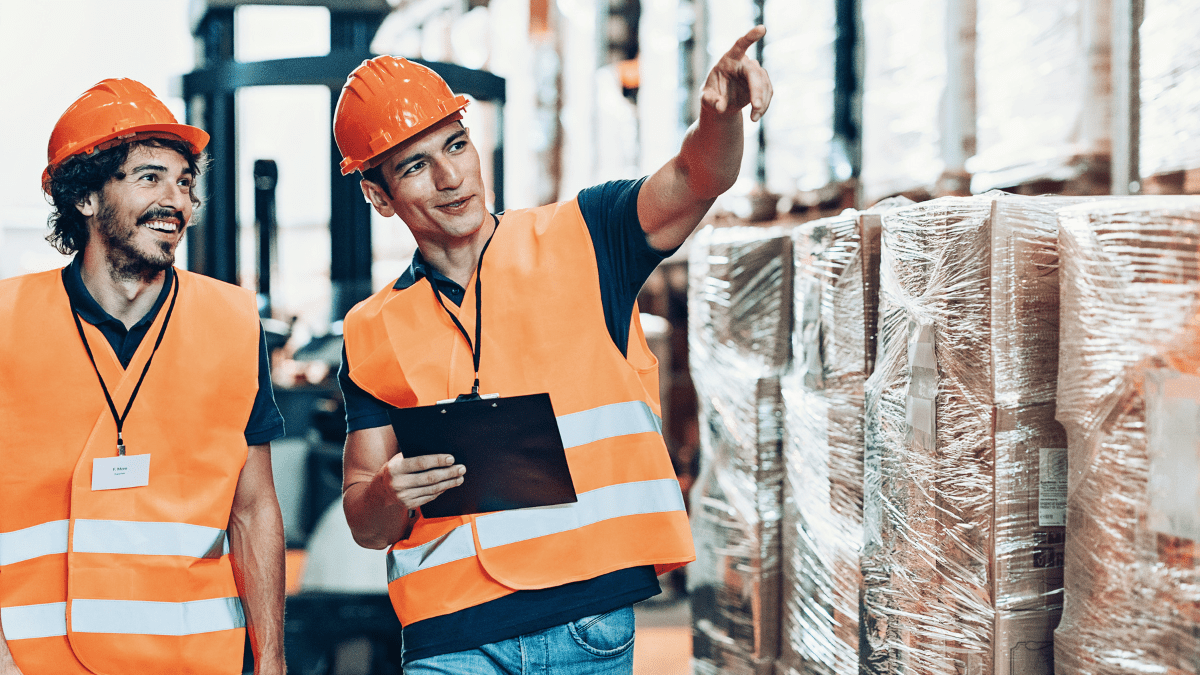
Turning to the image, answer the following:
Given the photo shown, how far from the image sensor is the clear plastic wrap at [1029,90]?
307 centimetres

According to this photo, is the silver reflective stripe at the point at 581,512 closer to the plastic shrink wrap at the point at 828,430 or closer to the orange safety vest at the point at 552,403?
the orange safety vest at the point at 552,403

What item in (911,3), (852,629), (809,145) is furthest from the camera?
(809,145)

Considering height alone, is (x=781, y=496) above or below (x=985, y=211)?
Answer: below

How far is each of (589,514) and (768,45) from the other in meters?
3.84

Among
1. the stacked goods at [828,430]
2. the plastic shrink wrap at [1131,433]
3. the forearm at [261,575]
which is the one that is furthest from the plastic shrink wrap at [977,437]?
the forearm at [261,575]

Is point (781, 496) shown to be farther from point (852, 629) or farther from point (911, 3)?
point (911, 3)

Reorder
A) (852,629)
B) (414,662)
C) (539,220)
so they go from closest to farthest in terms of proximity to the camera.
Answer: (414,662), (539,220), (852,629)

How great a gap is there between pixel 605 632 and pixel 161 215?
1.21 meters

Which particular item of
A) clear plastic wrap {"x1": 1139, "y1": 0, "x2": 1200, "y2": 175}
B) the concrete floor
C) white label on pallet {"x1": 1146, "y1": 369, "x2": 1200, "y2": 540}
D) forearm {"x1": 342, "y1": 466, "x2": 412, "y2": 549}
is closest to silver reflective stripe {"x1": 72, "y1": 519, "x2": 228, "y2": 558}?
forearm {"x1": 342, "y1": 466, "x2": 412, "y2": 549}

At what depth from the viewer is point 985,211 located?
1669mm

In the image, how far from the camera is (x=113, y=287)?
→ 6.89 feet

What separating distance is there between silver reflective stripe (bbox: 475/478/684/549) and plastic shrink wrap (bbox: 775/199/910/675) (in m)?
0.52

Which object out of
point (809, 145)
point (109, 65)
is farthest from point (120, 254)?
point (109, 65)

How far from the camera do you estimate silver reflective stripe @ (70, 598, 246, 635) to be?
6.46 feet
